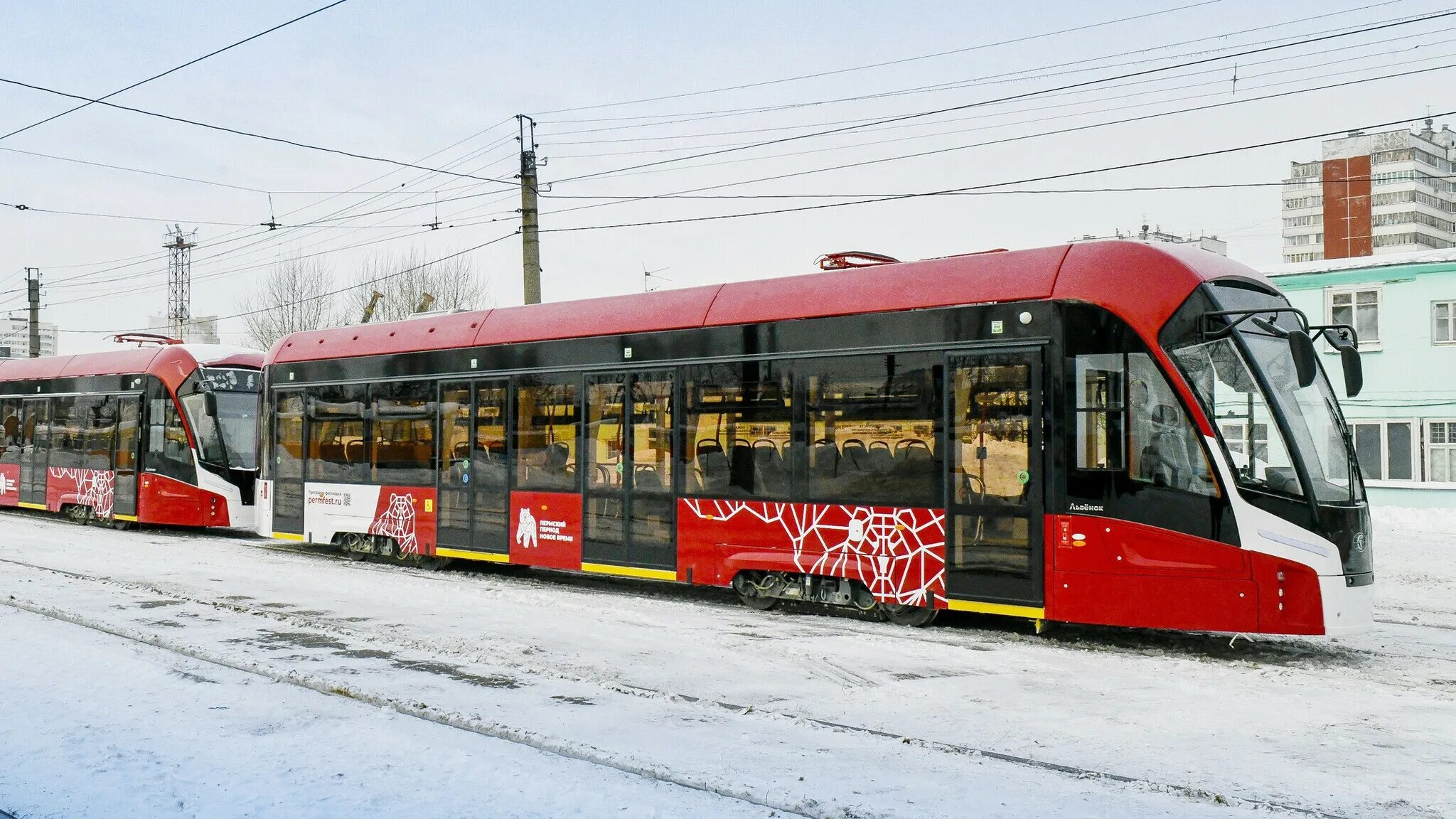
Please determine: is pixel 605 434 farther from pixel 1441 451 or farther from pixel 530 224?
pixel 1441 451

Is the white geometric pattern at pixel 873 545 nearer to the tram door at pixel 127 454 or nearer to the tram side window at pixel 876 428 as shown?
the tram side window at pixel 876 428

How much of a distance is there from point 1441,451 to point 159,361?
25250 millimetres

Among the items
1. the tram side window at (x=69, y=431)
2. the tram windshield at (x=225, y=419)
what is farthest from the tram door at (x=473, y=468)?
the tram side window at (x=69, y=431)

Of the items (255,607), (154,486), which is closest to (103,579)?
(255,607)

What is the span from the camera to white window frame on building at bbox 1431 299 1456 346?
25266mm

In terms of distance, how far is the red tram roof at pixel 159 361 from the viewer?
2150 centimetres

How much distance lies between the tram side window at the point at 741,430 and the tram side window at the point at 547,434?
5.76ft

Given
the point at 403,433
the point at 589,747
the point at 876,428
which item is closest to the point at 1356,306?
the point at 876,428

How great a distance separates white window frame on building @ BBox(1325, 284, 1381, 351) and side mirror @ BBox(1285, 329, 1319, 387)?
62.6 ft

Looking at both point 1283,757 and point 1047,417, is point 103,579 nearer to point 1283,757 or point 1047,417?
point 1047,417

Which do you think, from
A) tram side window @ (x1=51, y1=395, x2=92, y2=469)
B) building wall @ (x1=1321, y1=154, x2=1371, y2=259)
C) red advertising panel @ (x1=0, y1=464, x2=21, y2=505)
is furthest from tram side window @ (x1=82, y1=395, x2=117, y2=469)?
building wall @ (x1=1321, y1=154, x2=1371, y2=259)

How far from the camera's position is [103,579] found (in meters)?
13.9

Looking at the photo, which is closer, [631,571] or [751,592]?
[751,592]

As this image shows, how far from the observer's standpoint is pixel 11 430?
2594 centimetres
